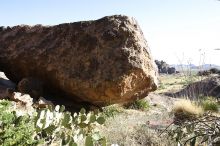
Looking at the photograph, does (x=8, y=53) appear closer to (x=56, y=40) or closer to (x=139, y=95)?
(x=56, y=40)

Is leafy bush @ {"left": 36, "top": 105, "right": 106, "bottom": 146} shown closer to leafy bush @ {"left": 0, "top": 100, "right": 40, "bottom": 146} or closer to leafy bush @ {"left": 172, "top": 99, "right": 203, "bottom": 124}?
leafy bush @ {"left": 0, "top": 100, "right": 40, "bottom": 146}

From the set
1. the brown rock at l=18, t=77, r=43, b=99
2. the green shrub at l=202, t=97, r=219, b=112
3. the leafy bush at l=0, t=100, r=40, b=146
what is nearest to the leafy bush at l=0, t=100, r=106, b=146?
the leafy bush at l=0, t=100, r=40, b=146

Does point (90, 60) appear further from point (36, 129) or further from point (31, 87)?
point (36, 129)

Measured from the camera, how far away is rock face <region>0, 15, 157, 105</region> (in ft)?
34.7

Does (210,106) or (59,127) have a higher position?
(59,127)

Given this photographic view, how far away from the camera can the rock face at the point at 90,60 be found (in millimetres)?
10570

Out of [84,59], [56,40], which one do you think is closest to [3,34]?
[56,40]

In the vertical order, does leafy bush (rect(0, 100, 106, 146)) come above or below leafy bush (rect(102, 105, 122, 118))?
above

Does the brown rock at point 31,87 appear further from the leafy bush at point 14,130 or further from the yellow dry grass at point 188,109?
the leafy bush at point 14,130

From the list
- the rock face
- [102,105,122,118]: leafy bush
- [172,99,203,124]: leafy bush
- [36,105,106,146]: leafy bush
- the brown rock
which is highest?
the rock face

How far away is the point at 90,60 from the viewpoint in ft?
35.6

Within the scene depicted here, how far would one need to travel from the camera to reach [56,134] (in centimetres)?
632

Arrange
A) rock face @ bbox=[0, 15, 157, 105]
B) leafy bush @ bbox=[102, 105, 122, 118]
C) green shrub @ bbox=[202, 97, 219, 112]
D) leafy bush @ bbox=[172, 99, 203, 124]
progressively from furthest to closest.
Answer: green shrub @ bbox=[202, 97, 219, 112]
leafy bush @ bbox=[172, 99, 203, 124]
leafy bush @ bbox=[102, 105, 122, 118]
rock face @ bbox=[0, 15, 157, 105]

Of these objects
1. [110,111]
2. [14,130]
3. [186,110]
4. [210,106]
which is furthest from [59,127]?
[210,106]
